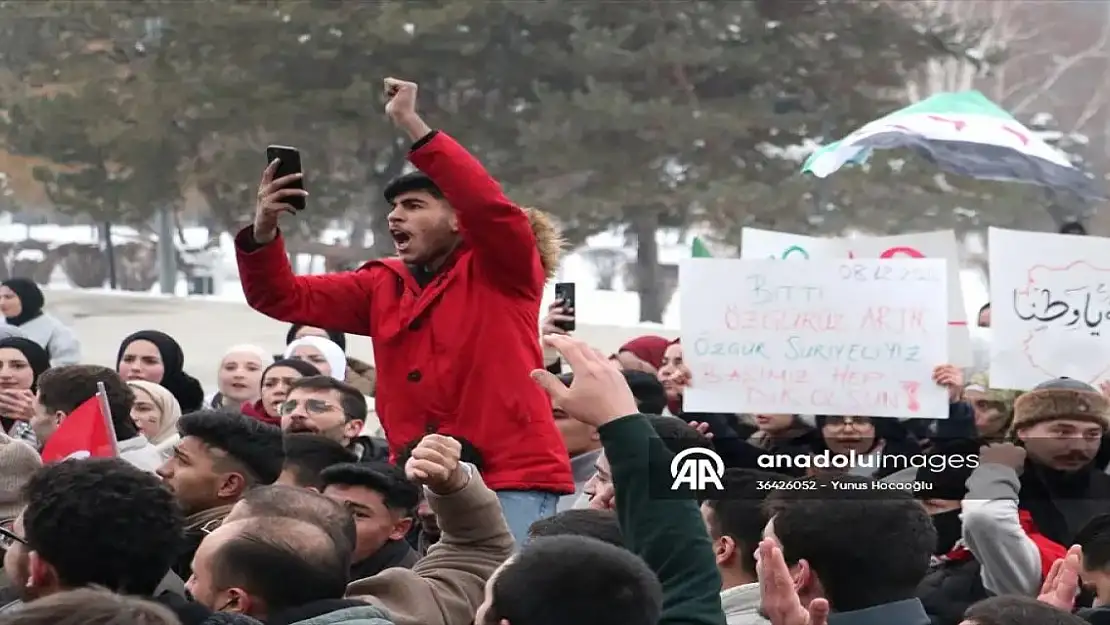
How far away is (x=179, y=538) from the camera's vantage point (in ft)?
9.22

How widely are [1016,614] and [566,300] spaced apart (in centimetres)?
230

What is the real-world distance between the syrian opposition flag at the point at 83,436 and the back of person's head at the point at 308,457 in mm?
428

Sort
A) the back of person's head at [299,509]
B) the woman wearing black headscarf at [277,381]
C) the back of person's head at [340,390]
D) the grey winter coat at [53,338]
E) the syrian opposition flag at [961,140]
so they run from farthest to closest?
the syrian opposition flag at [961,140], the grey winter coat at [53,338], the woman wearing black headscarf at [277,381], the back of person's head at [340,390], the back of person's head at [299,509]

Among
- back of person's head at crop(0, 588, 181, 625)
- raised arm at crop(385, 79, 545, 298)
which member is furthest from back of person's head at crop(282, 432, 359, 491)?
back of person's head at crop(0, 588, 181, 625)

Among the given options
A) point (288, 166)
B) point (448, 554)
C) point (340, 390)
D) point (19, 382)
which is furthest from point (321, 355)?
point (448, 554)

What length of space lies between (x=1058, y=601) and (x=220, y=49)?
12.0 metres

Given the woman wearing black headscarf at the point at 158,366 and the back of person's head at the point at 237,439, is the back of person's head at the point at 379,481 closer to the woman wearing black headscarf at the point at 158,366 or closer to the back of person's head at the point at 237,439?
the back of person's head at the point at 237,439

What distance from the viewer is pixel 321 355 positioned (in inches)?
Answer: 264

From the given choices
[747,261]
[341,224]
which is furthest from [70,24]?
[747,261]

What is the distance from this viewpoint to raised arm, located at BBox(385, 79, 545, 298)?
3953 mm

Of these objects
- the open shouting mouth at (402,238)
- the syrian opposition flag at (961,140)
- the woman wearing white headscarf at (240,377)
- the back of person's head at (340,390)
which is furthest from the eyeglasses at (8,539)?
the syrian opposition flag at (961,140)

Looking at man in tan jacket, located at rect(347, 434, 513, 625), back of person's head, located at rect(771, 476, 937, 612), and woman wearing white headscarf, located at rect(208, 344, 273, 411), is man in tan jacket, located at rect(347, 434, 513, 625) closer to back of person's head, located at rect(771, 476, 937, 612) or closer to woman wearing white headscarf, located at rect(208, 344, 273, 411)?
back of person's head, located at rect(771, 476, 937, 612)

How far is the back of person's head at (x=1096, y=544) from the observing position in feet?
11.3

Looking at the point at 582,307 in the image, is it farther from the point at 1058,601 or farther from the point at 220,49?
the point at 1058,601
